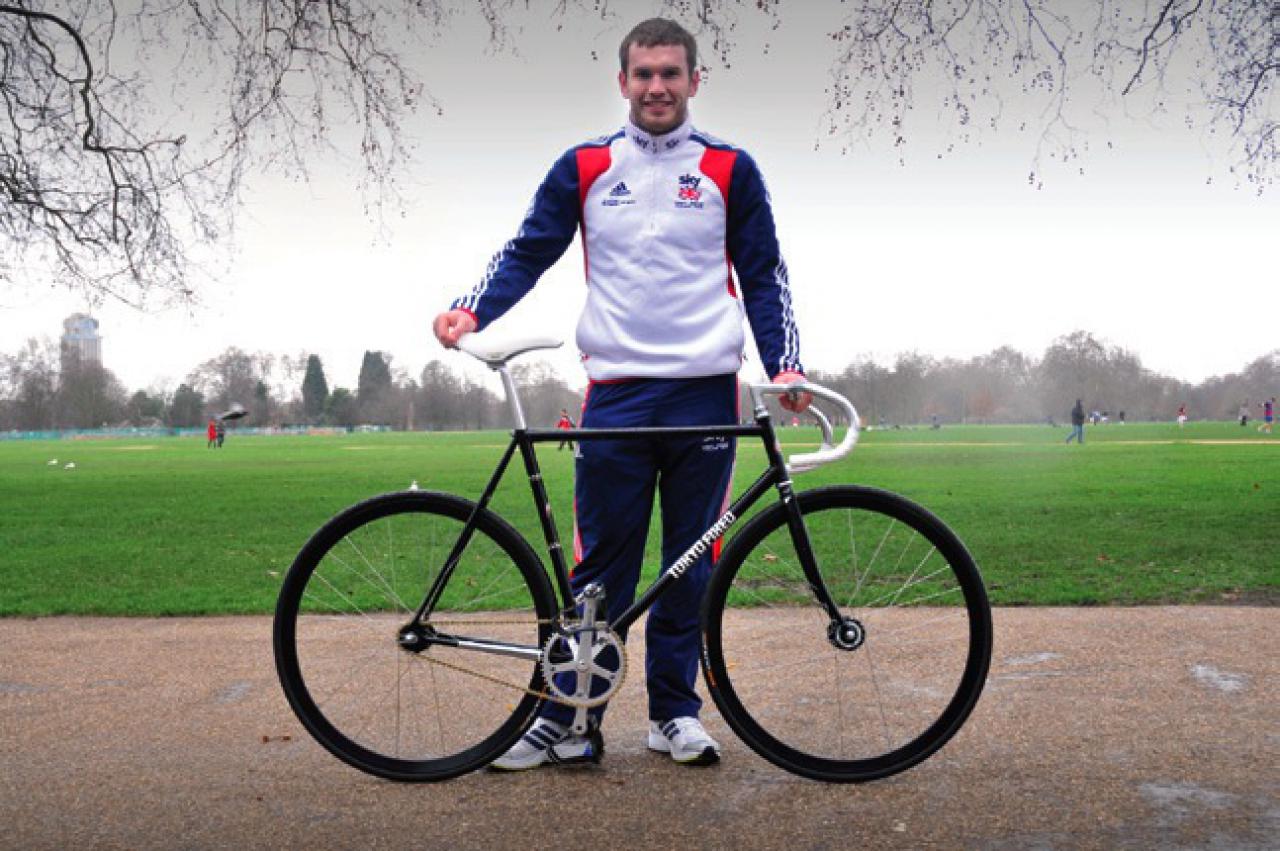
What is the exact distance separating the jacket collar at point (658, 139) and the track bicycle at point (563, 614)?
747 mm

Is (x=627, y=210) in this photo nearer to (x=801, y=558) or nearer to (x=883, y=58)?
(x=801, y=558)

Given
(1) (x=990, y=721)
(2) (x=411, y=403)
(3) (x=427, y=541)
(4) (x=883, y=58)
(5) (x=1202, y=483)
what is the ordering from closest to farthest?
(3) (x=427, y=541) < (1) (x=990, y=721) < (4) (x=883, y=58) < (5) (x=1202, y=483) < (2) (x=411, y=403)

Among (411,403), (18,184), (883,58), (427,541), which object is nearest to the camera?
(427,541)

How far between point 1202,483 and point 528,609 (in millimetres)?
16880

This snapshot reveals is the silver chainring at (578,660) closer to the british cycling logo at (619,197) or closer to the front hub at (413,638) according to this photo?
the front hub at (413,638)

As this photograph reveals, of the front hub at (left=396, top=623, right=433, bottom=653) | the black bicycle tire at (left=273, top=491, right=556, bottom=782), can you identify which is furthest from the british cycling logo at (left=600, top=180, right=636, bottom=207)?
the front hub at (left=396, top=623, right=433, bottom=653)

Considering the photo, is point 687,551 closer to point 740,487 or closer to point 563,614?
point 563,614

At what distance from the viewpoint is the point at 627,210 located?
11.6 ft

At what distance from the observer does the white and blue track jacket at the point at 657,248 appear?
3.53 m

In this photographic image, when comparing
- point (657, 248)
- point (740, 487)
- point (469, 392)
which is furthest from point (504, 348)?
point (469, 392)

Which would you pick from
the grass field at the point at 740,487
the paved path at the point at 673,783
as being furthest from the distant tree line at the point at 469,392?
the paved path at the point at 673,783

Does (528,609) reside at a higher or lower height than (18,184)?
lower

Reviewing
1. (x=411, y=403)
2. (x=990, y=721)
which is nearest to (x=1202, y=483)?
(x=990, y=721)

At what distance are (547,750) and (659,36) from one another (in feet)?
7.37
